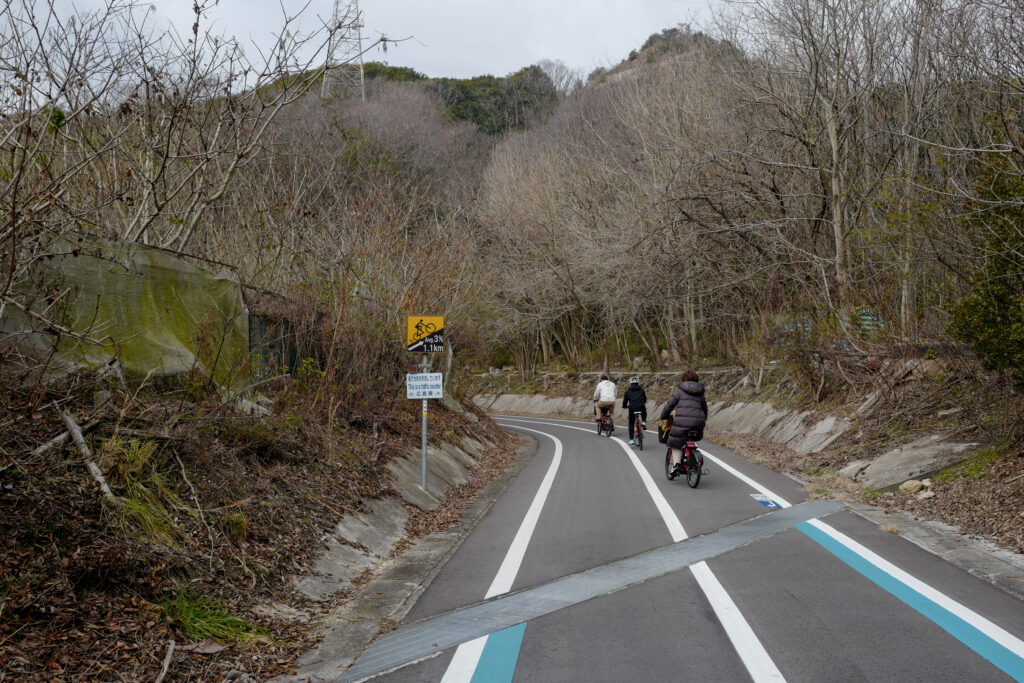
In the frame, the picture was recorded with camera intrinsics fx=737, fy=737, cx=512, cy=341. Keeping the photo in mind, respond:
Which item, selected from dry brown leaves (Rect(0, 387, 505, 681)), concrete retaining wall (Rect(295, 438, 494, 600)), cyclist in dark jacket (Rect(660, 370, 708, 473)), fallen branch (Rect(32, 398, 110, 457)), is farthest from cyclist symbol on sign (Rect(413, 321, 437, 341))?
fallen branch (Rect(32, 398, 110, 457))

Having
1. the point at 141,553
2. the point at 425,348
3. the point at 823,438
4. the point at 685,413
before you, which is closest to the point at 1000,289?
the point at 685,413

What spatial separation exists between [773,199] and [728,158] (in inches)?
81.5

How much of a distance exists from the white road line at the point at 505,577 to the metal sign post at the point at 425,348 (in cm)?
199

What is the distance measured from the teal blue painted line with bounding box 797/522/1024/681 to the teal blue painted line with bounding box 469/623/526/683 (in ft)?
9.74

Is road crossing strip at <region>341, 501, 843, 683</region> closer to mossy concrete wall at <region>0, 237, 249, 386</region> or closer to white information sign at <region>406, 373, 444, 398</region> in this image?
mossy concrete wall at <region>0, 237, 249, 386</region>

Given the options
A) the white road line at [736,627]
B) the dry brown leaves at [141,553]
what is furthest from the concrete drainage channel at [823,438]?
the dry brown leaves at [141,553]

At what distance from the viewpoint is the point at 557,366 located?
4122 centimetres

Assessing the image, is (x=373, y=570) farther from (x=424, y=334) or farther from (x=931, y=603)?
(x=931, y=603)

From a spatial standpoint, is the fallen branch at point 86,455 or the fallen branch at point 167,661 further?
the fallen branch at point 86,455

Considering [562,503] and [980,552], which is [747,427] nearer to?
[562,503]

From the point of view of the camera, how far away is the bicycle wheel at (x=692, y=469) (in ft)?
39.4

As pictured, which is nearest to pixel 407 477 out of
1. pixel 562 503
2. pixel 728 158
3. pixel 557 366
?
pixel 562 503

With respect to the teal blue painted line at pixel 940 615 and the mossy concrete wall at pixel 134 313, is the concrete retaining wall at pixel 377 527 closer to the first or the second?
the mossy concrete wall at pixel 134 313

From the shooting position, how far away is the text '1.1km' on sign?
37.7 ft
